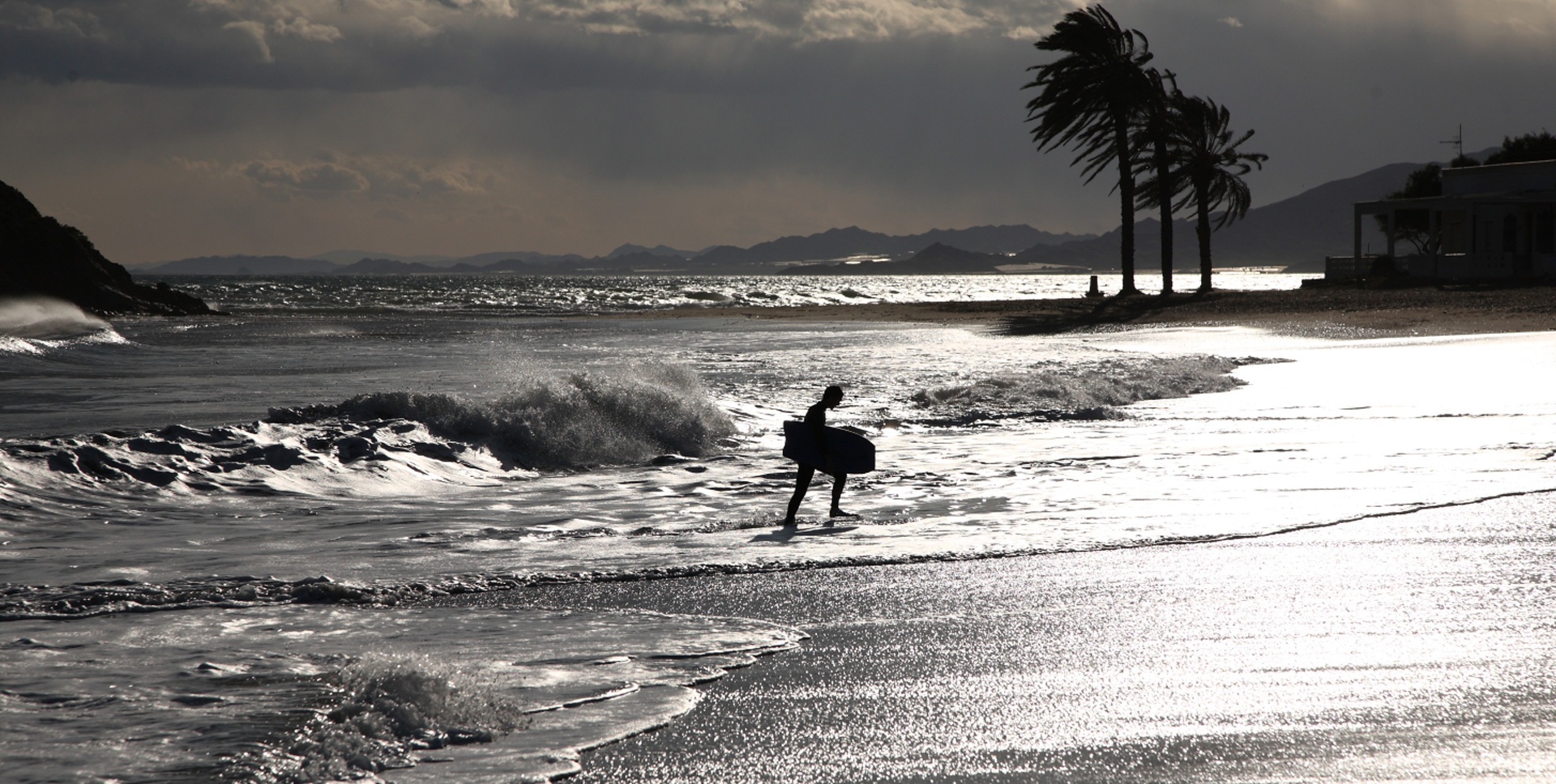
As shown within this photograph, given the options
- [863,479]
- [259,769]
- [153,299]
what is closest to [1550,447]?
[863,479]

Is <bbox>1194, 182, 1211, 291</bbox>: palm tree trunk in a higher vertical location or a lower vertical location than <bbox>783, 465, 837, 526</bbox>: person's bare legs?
higher

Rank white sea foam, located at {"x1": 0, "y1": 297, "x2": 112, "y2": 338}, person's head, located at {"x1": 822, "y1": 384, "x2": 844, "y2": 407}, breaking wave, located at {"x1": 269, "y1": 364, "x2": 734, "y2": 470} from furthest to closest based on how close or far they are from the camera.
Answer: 1. white sea foam, located at {"x1": 0, "y1": 297, "x2": 112, "y2": 338}
2. breaking wave, located at {"x1": 269, "y1": 364, "x2": 734, "y2": 470}
3. person's head, located at {"x1": 822, "y1": 384, "x2": 844, "y2": 407}

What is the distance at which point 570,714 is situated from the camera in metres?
5.05

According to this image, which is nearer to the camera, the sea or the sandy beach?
the sandy beach

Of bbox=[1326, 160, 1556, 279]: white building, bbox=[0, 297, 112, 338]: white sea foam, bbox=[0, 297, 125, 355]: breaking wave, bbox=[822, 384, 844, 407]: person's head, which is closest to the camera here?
bbox=[822, 384, 844, 407]: person's head

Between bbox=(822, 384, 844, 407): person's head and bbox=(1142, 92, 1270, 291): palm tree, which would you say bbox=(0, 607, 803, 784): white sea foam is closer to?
bbox=(822, 384, 844, 407): person's head

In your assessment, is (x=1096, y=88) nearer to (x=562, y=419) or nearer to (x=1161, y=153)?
(x=1161, y=153)

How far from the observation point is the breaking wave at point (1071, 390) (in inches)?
648

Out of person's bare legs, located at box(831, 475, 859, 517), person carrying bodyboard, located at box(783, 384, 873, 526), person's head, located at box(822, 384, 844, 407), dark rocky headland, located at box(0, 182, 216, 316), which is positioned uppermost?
dark rocky headland, located at box(0, 182, 216, 316)

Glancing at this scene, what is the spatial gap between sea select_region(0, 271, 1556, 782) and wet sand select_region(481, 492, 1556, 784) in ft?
1.13

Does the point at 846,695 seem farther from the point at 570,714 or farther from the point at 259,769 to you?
the point at 259,769

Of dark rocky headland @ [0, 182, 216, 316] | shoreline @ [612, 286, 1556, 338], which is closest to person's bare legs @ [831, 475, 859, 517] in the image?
shoreline @ [612, 286, 1556, 338]

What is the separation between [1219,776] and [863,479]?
7.07m

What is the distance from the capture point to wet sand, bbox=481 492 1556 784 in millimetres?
4398
